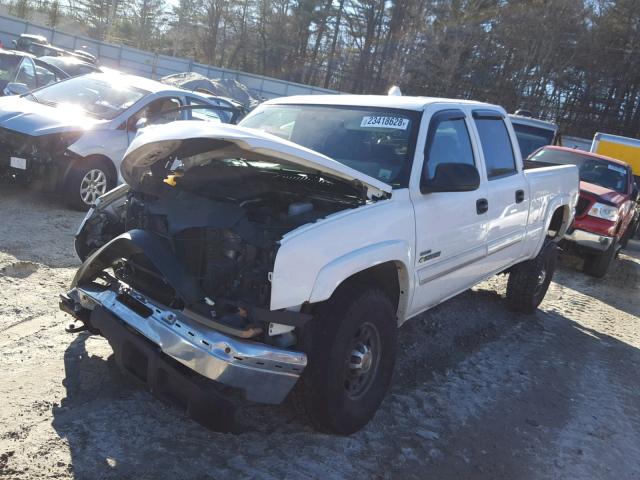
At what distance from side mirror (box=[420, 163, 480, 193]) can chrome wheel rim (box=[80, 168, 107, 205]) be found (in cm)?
474

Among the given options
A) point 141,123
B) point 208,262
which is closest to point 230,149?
point 208,262

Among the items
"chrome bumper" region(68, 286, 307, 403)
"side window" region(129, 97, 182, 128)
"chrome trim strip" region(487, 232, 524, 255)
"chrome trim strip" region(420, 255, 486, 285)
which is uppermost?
"side window" region(129, 97, 182, 128)

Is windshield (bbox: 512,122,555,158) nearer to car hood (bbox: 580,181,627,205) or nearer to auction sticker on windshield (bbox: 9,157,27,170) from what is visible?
car hood (bbox: 580,181,627,205)

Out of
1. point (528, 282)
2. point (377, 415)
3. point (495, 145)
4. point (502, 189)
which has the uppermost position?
point (495, 145)

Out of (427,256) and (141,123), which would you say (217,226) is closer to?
(427,256)

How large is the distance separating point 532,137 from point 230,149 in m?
11.5

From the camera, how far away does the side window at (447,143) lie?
3.91 m

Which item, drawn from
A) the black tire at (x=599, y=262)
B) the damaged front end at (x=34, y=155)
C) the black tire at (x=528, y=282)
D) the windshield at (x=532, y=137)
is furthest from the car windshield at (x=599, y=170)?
the damaged front end at (x=34, y=155)

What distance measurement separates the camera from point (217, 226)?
2904mm

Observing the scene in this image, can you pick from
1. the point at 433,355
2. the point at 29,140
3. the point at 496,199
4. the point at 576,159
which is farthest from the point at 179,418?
the point at 576,159

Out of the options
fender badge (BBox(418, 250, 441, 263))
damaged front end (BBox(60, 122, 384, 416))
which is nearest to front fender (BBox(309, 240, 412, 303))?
damaged front end (BBox(60, 122, 384, 416))

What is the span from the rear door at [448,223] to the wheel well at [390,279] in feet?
0.42

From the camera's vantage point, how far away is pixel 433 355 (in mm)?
4711

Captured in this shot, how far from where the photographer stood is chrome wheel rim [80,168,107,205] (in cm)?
703
